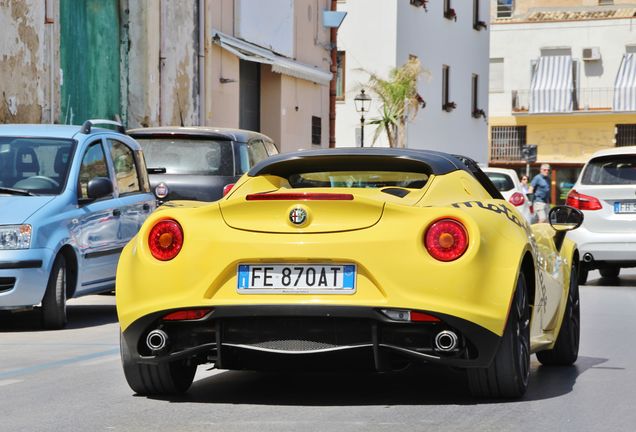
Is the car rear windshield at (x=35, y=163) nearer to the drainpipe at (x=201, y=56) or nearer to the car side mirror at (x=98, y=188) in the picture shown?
the car side mirror at (x=98, y=188)

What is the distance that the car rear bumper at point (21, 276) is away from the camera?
38.2 feet

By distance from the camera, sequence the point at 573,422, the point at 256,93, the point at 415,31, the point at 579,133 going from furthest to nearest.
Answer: the point at 579,133 → the point at 415,31 → the point at 256,93 → the point at 573,422

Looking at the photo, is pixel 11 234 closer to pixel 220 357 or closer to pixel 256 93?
pixel 220 357

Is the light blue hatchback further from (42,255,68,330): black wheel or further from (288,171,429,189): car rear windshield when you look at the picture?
(288,171,429,189): car rear windshield

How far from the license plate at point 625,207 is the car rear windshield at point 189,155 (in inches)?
181

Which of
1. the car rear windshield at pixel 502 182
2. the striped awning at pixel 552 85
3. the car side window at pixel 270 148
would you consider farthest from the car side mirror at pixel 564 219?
the striped awning at pixel 552 85

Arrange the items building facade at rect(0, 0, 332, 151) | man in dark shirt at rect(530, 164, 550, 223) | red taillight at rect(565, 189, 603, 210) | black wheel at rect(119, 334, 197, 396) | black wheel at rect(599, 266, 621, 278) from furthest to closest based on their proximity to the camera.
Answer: man in dark shirt at rect(530, 164, 550, 223) < building facade at rect(0, 0, 332, 151) < black wheel at rect(599, 266, 621, 278) < red taillight at rect(565, 189, 603, 210) < black wheel at rect(119, 334, 197, 396)

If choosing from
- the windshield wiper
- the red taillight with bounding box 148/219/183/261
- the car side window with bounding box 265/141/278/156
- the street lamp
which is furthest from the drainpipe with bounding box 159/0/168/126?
the red taillight with bounding box 148/219/183/261

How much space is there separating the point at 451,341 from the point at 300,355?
2.24 ft

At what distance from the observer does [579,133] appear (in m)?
69.4

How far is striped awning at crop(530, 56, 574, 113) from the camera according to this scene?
68.9 metres

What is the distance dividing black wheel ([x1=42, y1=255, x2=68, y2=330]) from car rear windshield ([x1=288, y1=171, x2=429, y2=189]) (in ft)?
12.1

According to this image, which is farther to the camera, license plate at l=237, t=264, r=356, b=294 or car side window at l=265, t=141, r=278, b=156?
car side window at l=265, t=141, r=278, b=156

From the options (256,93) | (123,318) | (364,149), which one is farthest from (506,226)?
(256,93)
